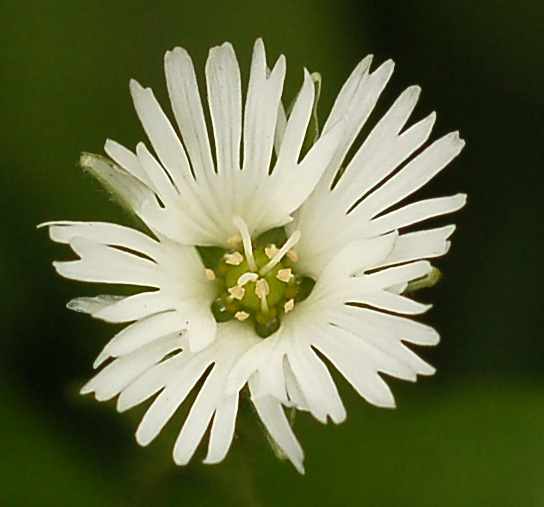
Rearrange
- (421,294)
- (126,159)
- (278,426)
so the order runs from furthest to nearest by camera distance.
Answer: (421,294)
(126,159)
(278,426)

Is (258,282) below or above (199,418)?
above

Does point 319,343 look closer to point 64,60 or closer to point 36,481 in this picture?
point 36,481

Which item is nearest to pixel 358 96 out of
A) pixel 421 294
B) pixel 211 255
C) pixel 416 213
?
pixel 416 213

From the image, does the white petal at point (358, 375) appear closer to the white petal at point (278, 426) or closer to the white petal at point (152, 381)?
the white petal at point (278, 426)

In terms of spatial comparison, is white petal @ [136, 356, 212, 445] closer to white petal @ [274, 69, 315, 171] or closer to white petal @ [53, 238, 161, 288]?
white petal @ [53, 238, 161, 288]

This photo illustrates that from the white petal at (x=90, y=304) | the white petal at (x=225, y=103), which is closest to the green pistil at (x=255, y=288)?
the white petal at (x=225, y=103)

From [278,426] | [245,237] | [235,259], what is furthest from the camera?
[235,259]

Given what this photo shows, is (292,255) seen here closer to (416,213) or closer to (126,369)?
(416,213)
